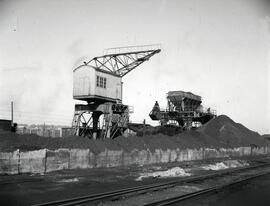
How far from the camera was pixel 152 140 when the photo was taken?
97.9 feet

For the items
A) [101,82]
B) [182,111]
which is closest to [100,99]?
[101,82]

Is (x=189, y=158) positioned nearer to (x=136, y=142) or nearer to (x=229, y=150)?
(x=136, y=142)

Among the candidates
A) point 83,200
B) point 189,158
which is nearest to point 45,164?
point 83,200

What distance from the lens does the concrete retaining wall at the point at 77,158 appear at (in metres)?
17.6

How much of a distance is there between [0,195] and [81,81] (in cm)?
2150

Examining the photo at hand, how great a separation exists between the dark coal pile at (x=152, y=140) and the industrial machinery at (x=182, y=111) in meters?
2.98

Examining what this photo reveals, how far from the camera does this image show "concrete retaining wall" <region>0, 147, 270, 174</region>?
17.6 m

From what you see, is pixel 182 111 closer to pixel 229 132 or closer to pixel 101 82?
pixel 229 132

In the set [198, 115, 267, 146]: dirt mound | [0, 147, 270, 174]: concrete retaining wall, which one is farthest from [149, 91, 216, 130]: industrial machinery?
[0, 147, 270, 174]: concrete retaining wall

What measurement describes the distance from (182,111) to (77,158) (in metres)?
36.4

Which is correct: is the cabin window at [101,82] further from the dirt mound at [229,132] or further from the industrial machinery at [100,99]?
the dirt mound at [229,132]

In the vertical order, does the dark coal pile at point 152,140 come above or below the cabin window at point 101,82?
below

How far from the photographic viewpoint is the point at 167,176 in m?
18.8

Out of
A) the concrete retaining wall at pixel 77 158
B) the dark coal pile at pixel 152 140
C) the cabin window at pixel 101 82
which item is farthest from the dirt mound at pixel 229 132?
the cabin window at pixel 101 82
